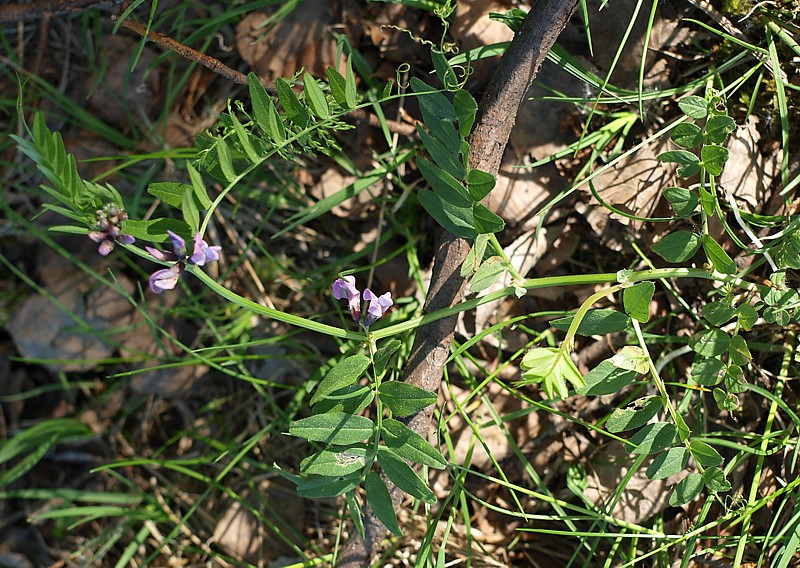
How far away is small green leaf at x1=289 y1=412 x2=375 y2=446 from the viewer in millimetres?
1477

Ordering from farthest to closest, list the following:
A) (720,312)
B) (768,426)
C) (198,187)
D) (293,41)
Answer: (293,41)
(768,426)
(720,312)
(198,187)

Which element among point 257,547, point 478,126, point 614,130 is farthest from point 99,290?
point 614,130

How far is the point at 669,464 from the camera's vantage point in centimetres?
157

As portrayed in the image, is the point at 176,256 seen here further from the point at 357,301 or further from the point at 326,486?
the point at 326,486

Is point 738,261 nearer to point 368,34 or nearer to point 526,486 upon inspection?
point 526,486

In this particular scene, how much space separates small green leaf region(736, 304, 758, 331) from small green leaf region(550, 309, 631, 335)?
303 mm

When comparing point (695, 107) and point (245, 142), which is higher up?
point (695, 107)

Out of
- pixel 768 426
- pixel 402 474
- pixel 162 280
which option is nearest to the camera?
pixel 162 280

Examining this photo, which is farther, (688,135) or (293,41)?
(293,41)

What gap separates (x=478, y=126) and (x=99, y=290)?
5.70 ft

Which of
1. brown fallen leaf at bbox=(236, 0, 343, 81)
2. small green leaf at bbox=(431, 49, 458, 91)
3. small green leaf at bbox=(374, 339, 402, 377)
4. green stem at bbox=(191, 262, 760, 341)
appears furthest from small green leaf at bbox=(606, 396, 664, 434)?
brown fallen leaf at bbox=(236, 0, 343, 81)

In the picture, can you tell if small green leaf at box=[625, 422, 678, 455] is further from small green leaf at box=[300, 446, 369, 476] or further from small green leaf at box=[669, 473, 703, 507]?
small green leaf at box=[300, 446, 369, 476]

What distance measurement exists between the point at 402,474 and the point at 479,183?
672 mm

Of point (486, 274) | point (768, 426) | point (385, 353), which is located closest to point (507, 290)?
point (486, 274)
